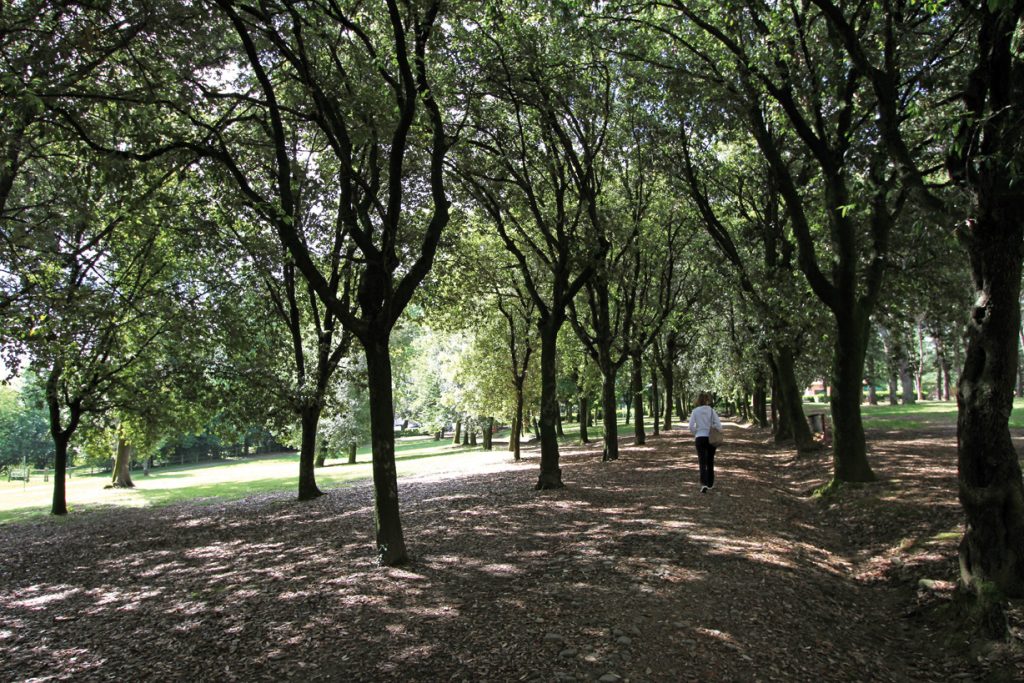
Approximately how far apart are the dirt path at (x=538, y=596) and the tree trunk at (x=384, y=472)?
1.11 ft

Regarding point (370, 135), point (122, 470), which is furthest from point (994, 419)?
point (122, 470)

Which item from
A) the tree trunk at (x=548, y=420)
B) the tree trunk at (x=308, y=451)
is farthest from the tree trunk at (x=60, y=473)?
the tree trunk at (x=548, y=420)

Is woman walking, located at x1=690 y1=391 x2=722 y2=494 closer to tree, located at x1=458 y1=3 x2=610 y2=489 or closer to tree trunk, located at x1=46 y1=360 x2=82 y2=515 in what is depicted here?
tree, located at x1=458 y1=3 x2=610 y2=489

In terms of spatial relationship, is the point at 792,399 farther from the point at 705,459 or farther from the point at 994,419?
the point at 994,419

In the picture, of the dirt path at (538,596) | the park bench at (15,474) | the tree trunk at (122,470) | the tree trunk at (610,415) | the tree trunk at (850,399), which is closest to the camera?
the dirt path at (538,596)

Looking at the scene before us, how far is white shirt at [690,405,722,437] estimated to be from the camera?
11508 mm

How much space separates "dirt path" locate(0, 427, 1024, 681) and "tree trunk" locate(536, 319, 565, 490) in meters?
1.09

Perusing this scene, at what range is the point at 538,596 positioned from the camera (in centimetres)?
630

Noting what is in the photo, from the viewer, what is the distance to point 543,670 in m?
4.70

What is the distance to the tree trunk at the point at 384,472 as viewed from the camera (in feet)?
26.1

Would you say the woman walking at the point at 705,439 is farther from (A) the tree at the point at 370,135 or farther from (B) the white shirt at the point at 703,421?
(A) the tree at the point at 370,135

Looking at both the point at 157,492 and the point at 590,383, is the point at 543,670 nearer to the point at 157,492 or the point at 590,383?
the point at 590,383

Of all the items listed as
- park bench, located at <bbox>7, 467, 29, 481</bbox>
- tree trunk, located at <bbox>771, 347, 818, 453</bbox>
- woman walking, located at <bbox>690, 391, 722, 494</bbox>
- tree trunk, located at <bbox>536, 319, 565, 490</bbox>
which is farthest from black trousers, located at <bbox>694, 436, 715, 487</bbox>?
park bench, located at <bbox>7, 467, 29, 481</bbox>

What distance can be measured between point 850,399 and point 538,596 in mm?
8482
